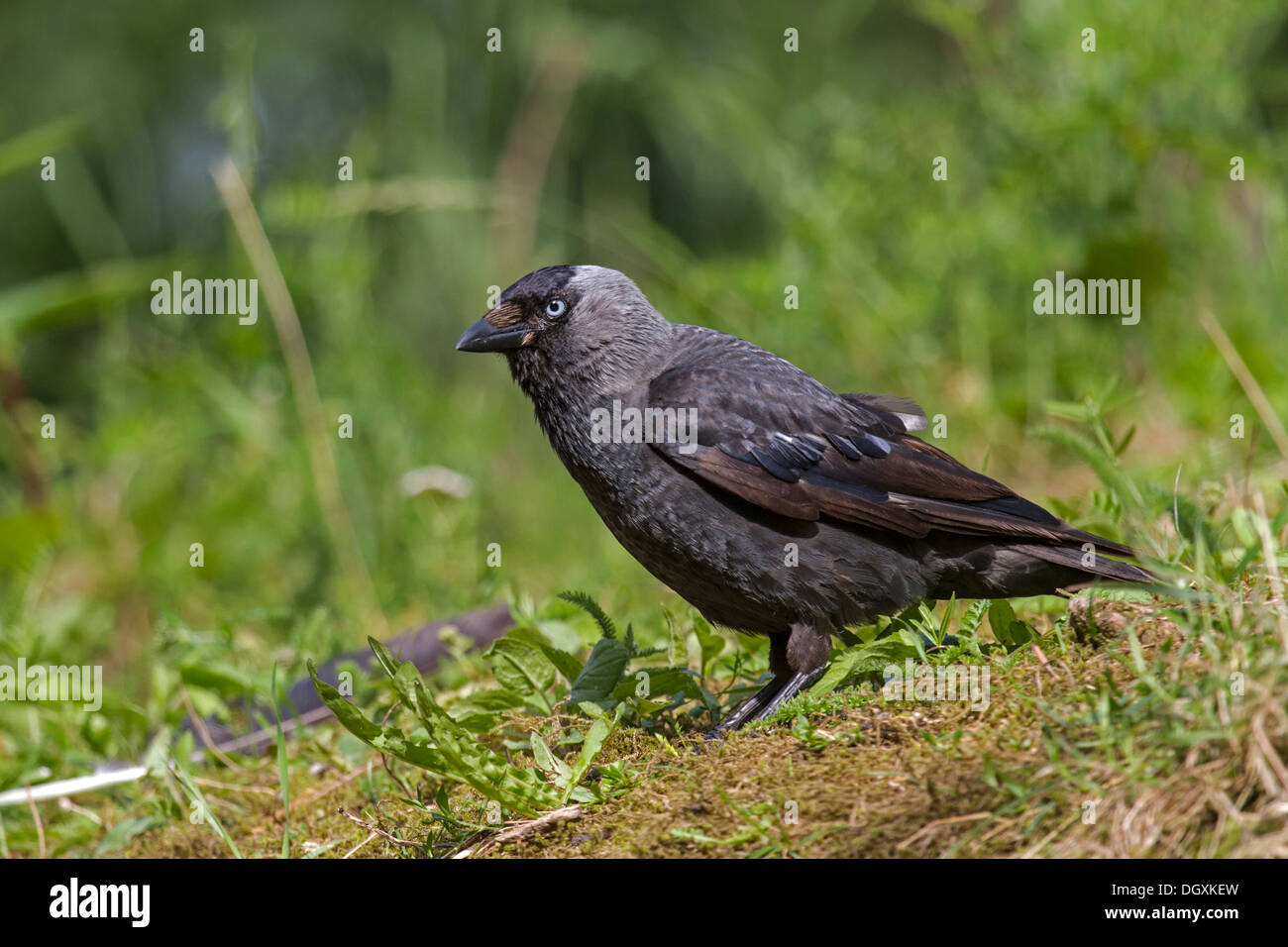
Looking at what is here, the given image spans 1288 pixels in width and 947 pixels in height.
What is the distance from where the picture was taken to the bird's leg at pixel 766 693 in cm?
318

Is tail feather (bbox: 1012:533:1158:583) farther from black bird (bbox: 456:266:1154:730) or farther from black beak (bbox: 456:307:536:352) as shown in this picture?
black beak (bbox: 456:307:536:352)

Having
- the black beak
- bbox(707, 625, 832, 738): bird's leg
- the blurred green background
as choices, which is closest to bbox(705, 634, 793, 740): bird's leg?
bbox(707, 625, 832, 738): bird's leg

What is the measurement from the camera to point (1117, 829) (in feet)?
7.22

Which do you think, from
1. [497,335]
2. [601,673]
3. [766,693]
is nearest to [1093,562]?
[766,693]

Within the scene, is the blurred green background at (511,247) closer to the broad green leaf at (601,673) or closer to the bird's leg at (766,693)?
the bird's leg at (766,693)

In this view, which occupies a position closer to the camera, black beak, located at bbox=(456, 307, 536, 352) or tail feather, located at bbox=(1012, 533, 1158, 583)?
tail feather, located at bbox=(1012, 533, 1158, 583)

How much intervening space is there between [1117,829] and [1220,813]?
0.17 metres

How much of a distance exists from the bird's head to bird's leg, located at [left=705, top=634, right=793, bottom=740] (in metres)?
0.87

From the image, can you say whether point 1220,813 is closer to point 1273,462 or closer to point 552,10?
point 1273,462

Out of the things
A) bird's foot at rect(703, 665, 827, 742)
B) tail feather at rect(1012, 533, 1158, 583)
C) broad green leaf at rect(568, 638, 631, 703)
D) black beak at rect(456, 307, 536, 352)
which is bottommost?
bird's foot at rect(703, 665, 827, 742)

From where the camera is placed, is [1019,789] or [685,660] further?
[685,660]

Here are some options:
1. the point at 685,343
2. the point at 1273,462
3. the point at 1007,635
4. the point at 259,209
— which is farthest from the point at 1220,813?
the point at 259,209

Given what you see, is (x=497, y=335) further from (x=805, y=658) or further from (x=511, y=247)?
(x=511, y=247)

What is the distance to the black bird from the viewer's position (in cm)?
330
